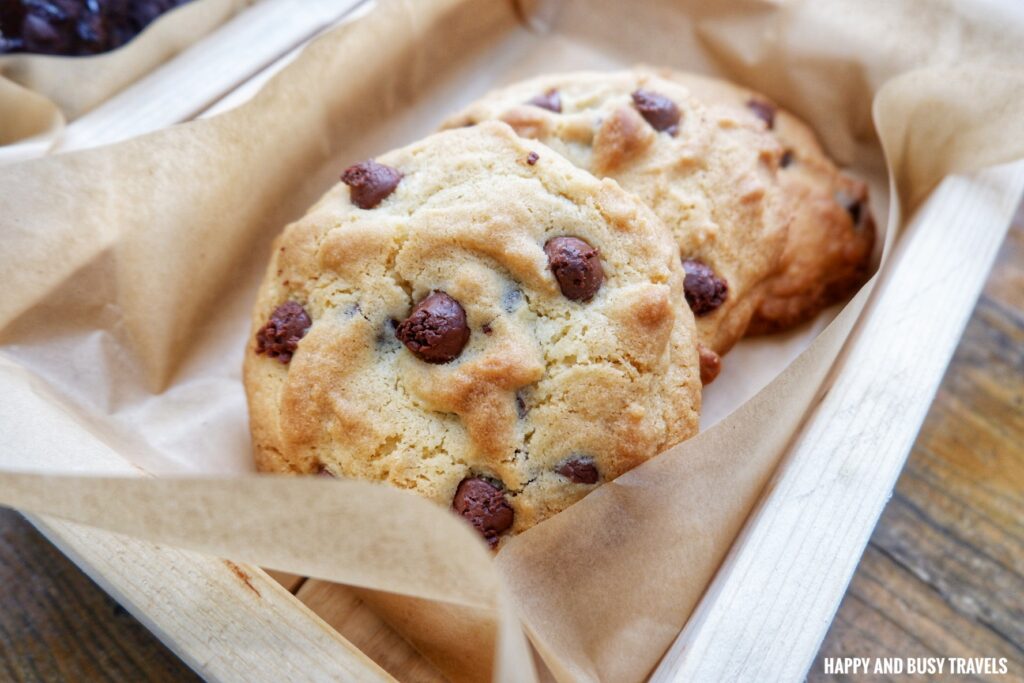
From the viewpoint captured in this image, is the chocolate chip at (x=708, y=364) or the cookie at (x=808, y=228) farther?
the cookie at (x=808, y=228)

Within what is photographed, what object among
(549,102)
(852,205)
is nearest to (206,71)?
(549,102)

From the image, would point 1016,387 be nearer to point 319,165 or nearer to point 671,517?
point 671,517

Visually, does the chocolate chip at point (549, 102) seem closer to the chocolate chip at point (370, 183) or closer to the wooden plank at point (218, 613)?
the chocolate chip at point (370, 183)

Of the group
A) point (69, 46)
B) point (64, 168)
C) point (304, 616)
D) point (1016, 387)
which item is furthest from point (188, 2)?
point (1016, 387)

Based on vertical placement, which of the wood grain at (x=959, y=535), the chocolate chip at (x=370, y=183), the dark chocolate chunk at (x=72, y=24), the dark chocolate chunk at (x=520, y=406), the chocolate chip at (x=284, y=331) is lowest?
the wood grain at (x=959, y=535)

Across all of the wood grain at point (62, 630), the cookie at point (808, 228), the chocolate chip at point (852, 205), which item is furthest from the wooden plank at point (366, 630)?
the chocolate chip at point (852, 205)

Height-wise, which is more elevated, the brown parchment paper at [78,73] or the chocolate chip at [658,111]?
the brown parchment paper at [78,73]

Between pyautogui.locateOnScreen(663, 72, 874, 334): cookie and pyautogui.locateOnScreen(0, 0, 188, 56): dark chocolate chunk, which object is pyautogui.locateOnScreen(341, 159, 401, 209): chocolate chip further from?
pyautogui.locateOnScreen(0, 0, 188, 56): dark chocolate chunk
